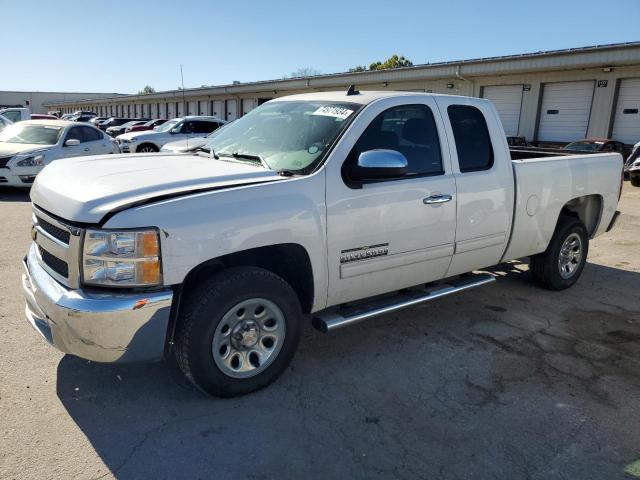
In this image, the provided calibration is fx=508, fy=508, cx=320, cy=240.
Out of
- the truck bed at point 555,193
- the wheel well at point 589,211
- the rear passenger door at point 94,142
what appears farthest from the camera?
the rear passenger door at point 94,142

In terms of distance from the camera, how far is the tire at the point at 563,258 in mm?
5422

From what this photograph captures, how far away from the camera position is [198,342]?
9.83ft

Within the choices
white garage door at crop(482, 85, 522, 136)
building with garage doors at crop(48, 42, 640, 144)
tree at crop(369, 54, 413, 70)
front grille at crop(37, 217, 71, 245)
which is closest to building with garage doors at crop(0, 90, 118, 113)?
tree at crop(369, 54, 413, 70)

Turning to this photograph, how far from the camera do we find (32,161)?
1078 cm

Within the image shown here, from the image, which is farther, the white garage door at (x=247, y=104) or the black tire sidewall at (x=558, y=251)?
the white garage door at (x=247, y=104)

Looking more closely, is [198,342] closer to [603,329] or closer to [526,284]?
[603,329]

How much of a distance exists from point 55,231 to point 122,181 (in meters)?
0.50

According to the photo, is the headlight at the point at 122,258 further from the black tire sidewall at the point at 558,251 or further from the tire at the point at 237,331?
the black tire sidewall at the point at 558,251

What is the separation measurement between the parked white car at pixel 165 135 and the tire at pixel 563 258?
13.1 m

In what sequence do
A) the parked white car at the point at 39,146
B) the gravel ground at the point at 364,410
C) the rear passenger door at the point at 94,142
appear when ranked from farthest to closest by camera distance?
the rear passenger door at the point at 94,142, the parked white car at the point at 39,146, the gravel ground at the point at 364,410

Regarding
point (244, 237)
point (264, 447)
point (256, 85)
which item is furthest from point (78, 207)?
point (256, 85)

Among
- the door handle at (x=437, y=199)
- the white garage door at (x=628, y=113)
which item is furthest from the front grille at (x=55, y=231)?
the white garage door at (x=628, y=113)

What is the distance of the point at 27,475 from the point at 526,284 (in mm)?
5159

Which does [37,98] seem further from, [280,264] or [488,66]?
[280,264]
